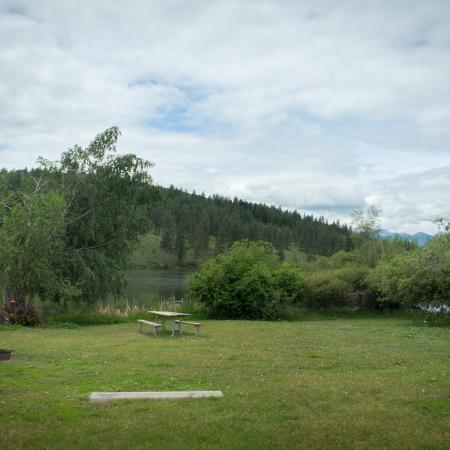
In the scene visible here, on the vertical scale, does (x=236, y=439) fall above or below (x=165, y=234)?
below

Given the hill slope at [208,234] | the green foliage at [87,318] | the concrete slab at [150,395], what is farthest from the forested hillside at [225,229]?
the concrete slab at [150,395]

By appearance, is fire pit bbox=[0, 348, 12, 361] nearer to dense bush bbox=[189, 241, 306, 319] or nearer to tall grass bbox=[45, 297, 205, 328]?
tall grass bbox=[45, 297, 205, 328]

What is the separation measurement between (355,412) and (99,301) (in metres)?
23.7

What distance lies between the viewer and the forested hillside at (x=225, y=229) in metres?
119

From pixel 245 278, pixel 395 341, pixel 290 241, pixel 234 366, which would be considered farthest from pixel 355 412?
pixel 290 241

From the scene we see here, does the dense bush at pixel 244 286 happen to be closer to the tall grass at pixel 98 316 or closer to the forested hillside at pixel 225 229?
the tall grass at pixel 98 316

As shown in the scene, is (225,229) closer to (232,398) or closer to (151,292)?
(151,292)

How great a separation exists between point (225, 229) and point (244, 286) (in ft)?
276

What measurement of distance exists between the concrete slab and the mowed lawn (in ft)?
0.72

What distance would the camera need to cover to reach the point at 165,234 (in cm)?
12350

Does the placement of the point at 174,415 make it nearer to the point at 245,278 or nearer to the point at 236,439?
the point at 236,439

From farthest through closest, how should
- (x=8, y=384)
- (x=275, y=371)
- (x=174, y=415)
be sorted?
(x=275, y=371) < (x=8, y=384) < (x=174, y=415)

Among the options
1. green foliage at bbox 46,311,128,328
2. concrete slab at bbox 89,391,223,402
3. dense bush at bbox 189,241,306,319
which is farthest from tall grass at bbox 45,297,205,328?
concrete slab at bbox 89,391,223,402

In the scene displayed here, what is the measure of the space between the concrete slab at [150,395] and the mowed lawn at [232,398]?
0.22m
